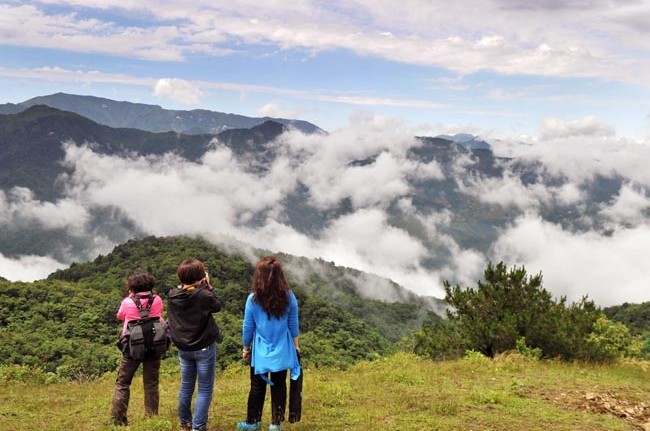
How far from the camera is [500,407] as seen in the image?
26.5 ft

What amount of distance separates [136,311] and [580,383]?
30.3ft

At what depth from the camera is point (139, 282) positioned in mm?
6613

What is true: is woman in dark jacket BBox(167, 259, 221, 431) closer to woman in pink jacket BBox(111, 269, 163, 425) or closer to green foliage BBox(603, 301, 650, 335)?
woman in pink jacket BBox(111, 269, 163, 425)

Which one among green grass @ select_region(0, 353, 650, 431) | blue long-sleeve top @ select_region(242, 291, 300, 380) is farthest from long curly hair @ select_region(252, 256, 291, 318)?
green grass @ select_region(0, 353, 650, 431)

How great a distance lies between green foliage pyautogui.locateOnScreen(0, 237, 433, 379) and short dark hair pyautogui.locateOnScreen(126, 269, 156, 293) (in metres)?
3.95

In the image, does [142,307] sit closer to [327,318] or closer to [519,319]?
[519,319]

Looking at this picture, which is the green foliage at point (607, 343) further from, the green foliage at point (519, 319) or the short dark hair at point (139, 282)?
the short dark hair at point (139, 282)

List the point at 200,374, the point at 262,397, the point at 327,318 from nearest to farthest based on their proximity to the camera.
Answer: the point at 200,374
the point at 262,397
the point at 327,318

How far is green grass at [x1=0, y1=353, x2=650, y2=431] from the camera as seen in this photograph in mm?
7137

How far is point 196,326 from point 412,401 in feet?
14.0

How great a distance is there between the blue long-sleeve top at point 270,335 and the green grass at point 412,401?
3.78 feet

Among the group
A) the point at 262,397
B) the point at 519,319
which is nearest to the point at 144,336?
the point at 262,397

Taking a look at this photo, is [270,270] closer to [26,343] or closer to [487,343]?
[487,343]

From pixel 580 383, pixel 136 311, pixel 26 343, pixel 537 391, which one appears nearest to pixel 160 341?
pixel 136 311
